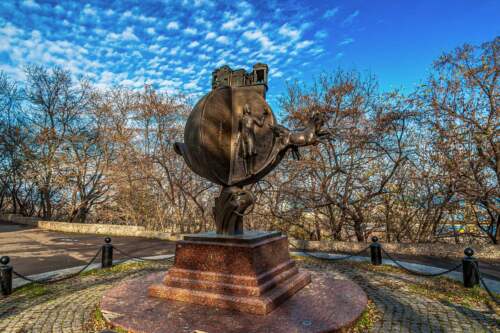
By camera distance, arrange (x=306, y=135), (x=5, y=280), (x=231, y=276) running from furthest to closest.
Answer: (x=5, y=280)
(x=306, y=135)
(x=231, y=276)

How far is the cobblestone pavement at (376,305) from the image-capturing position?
3941 millimetres

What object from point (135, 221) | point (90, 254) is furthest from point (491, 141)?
point (135, 221)

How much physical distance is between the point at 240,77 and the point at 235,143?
1529 mm

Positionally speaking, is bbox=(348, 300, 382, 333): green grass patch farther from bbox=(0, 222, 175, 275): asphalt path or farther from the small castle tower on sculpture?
bbox=(0, 222, 175, 275): asphalt path

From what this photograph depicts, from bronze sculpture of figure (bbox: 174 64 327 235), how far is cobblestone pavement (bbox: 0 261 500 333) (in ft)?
8.38

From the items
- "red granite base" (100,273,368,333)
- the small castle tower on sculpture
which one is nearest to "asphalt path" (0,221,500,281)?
"red granite base" (100,273,368,333)

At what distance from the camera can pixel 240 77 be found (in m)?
6.12

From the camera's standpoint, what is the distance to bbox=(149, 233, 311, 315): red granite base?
13.7 feet

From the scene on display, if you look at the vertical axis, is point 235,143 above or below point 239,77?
below

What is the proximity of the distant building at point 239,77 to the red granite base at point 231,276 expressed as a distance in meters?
3.07

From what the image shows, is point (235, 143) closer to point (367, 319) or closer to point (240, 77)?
point (240, 77)

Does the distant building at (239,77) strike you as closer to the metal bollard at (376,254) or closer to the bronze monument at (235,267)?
the bronze monument at (235,267)

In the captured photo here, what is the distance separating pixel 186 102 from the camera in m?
18.2

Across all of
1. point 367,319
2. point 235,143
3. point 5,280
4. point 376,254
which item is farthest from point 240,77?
point 5,280
